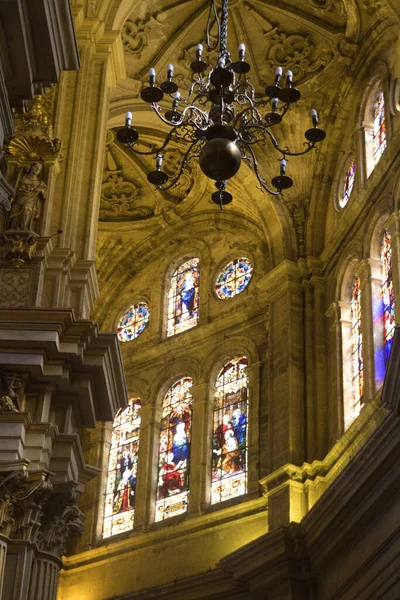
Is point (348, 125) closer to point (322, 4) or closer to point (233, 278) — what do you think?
point (322, 4)

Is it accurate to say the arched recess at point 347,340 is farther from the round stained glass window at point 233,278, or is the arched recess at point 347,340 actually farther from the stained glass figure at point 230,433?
the round stained glass window at point 233,278

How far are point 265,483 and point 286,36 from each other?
25.5 feet

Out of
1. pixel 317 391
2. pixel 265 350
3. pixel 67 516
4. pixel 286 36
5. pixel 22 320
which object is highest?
pixel 286 36

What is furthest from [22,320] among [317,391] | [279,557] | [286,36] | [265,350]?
[286,36]

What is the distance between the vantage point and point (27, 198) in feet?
43.9

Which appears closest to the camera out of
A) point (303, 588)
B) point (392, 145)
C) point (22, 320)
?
point (22, 320)

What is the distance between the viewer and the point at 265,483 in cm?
1703

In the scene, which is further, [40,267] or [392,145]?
[392,145]

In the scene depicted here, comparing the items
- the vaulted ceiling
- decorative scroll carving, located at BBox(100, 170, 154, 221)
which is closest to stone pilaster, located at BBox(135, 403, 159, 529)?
the vaulted ceiling

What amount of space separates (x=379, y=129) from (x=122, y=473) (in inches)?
314

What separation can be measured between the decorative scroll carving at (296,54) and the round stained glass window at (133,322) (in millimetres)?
5921

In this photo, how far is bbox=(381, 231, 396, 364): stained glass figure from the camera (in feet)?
51.9

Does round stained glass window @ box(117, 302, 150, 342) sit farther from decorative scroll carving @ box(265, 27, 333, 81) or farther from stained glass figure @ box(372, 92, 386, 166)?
stained glass figure @ box(372, 92, 386, 166)

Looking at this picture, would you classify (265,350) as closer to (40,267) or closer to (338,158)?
(338,158)
